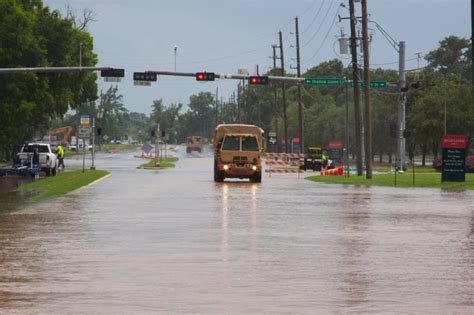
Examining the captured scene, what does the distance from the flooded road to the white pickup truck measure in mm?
26391

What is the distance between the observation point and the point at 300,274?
15.0 meters

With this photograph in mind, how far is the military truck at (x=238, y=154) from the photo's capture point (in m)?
51.6

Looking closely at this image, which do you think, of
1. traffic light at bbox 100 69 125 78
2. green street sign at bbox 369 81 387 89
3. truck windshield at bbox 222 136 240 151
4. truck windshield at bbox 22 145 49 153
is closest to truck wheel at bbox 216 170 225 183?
truck windshield at bbox 222 136 240 151

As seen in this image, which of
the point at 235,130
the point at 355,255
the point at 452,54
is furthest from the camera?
the point at 452,54

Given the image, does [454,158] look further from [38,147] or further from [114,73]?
[38,147]

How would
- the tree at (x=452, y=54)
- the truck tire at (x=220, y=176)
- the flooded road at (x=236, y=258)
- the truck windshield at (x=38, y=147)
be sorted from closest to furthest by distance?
the flooded road at (x=236, y=258) < the truck tire at (x=220, y=176) < the truck windshield at (x=38, y=147) < the tree at (x=452, y=54)

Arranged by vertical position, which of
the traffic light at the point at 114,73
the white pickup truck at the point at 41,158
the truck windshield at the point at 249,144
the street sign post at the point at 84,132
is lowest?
the white pickup truck at the point at 41,158

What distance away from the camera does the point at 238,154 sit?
51.7 metres

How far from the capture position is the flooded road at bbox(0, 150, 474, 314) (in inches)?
485

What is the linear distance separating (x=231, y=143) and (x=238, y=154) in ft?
3.20

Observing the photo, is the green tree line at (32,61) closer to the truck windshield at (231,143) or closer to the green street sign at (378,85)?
the truck windshield at (231,143)

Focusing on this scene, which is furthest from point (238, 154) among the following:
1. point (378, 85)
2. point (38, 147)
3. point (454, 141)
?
point (378, 85)

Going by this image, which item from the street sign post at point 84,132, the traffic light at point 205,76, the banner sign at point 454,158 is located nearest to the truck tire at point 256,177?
the banner sign at point 454,158

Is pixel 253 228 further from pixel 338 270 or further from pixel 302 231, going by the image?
pixel 338 270
